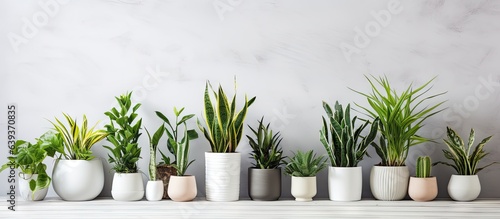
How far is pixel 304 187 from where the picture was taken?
1757 millimetres

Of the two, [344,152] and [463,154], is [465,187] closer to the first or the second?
[463,154]

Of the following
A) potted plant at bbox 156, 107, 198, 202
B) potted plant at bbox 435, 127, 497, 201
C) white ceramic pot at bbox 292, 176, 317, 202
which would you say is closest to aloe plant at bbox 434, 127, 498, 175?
potted plant at bbox 435, 127, 497, 201

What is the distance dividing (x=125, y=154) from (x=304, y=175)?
1.71ft

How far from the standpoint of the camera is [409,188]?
1.78 metres

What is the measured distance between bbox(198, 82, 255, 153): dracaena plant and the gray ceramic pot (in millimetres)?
103

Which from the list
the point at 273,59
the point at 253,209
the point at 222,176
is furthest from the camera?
the point at 273,59

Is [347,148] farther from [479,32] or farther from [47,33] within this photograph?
[47,33]

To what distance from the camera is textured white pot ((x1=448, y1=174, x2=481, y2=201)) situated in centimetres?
177

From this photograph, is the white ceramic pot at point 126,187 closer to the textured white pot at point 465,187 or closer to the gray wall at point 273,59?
the gray wall at point 273,59

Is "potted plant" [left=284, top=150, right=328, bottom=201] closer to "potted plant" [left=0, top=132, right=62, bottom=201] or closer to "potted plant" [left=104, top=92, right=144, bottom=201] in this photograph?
"potted plant" [left=104, top=92, right=144, bottom=201]

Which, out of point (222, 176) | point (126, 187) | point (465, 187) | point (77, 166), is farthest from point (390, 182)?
point (77, 166)

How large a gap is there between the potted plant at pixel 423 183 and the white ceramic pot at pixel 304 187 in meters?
0.29

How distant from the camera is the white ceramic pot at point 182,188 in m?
1.73

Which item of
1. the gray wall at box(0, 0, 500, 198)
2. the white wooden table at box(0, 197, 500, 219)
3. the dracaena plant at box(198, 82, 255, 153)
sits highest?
the gray wall at box(0, 0, 500, 198)
